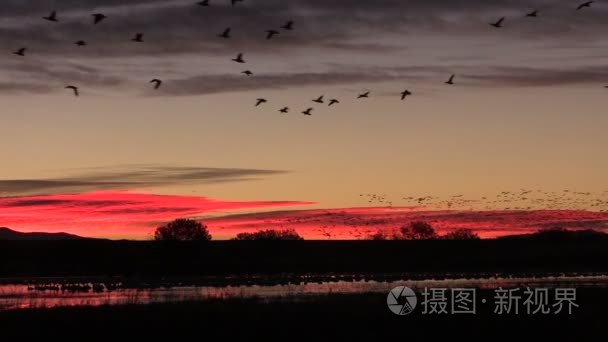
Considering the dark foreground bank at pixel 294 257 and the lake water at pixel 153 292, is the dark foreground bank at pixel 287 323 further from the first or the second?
the dark foreground bank at pixel 294 257

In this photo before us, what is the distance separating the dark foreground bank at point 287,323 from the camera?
32656 millimetres

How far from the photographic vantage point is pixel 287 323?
3556 centimetres

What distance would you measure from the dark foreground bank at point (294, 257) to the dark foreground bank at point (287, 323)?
55.8 m

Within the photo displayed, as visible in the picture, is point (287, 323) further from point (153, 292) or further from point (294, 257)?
point (294, 257)

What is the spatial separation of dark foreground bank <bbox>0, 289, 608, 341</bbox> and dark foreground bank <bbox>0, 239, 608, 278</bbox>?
5581 centimetres

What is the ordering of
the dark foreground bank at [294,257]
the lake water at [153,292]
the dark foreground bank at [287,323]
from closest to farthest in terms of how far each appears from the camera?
1. the dark foreground bank at [287,323]
2. the lake water at [153,292]
3. the dark foreground bank at [294,257]

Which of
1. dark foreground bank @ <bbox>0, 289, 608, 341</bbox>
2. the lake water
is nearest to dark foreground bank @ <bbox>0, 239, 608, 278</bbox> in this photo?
the lake water

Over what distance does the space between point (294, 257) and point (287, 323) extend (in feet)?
305

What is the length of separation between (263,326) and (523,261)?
311 feet

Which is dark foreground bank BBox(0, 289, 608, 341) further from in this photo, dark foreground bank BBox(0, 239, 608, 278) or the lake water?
dark foreground bank BBox(0, 239, 608, 278)

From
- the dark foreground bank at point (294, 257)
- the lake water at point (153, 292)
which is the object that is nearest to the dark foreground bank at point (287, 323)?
the lake water at point (153, 292)

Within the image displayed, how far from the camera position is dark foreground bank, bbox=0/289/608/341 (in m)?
32.7

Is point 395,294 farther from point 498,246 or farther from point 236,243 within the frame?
point 498,246

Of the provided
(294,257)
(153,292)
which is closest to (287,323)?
(153,292)
